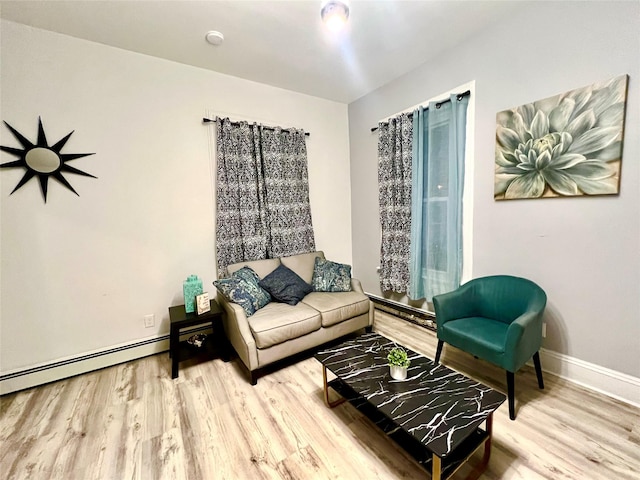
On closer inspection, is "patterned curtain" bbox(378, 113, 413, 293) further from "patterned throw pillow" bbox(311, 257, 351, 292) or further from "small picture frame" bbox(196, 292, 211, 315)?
"small picture frame" bbox(196, 292, 211, 315)

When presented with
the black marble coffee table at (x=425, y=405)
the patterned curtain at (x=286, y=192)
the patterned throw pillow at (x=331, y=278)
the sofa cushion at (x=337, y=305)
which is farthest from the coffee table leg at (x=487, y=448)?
the patterned curtain at (x=286, y=192)

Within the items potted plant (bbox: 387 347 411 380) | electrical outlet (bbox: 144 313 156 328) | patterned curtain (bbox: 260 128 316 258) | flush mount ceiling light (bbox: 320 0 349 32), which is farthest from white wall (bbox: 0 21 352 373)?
potted plant (bbox: 387 347 411 380)

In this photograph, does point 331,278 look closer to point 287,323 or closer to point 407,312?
point 287,323

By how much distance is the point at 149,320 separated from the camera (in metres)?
2.58

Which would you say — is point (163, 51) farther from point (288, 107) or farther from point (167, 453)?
point (167, 453)

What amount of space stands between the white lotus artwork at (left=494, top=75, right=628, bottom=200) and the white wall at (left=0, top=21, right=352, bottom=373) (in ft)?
8.33

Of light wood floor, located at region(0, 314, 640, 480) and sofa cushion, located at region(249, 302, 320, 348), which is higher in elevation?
sofa cushion, located at region(249, 302, 320, 348)

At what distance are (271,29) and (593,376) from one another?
11.7 feet

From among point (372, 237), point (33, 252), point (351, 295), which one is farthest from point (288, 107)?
point (33, 252)

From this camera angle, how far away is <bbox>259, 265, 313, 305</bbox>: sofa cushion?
103 inches

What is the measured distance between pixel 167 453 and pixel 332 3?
2.85m

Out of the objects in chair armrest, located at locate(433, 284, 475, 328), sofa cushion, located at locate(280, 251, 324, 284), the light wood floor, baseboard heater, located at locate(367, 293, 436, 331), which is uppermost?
sofa cushion, located at locate(280, 251, 324, 284)

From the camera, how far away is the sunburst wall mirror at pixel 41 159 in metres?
2.04

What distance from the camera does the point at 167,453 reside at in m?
1.51
